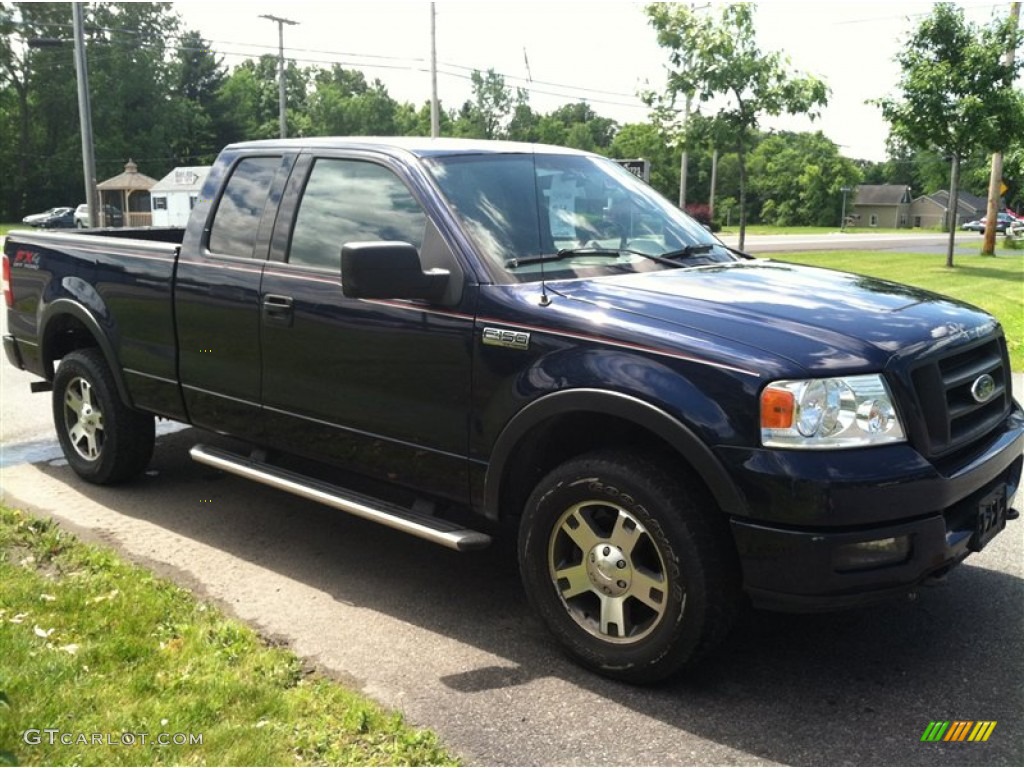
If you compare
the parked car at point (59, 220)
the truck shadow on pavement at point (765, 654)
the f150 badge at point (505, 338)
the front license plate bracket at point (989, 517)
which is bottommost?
the truck shadow on pavement at point (765, 654)

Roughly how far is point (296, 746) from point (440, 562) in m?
1.82

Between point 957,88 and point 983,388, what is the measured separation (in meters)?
20.4

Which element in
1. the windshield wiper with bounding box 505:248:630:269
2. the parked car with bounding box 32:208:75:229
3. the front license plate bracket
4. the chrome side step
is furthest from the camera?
the parked car with bounding box 32:208:75:229

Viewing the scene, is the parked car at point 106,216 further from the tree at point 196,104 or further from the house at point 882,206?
the house at point 882,206

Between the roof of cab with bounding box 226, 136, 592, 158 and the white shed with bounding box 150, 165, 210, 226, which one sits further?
the white shed with bounding box 150, 165, 210, 226

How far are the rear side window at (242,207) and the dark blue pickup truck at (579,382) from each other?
0.05ft

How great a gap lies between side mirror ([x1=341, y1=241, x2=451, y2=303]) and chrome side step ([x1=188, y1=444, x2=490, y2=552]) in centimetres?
92

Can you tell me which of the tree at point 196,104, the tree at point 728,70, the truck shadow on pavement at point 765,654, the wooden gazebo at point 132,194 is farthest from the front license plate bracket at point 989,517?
the tree at point 196,104

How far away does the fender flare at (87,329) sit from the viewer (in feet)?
18.6

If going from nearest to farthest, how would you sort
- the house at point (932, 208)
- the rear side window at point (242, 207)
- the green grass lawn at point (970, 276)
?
the rear side window at point (242, 207) → the green grass lawn at point (970, 276) → the house at point (932, 208)

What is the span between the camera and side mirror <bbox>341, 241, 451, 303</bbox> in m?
3.71

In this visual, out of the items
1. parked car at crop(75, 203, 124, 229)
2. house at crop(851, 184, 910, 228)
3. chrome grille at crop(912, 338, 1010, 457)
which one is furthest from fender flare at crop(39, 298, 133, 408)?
house at crop(851, 184, 910, 228)

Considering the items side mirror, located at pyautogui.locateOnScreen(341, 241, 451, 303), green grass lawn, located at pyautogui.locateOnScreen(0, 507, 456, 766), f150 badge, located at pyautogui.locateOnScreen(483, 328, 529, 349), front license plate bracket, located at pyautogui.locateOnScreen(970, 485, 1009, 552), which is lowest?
green grass lawn, located at pyautogui.locateOnScreen(0, 507, 456, 766)

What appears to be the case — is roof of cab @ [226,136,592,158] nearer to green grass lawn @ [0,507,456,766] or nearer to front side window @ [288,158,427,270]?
front side window @ [288,158,427,270]
